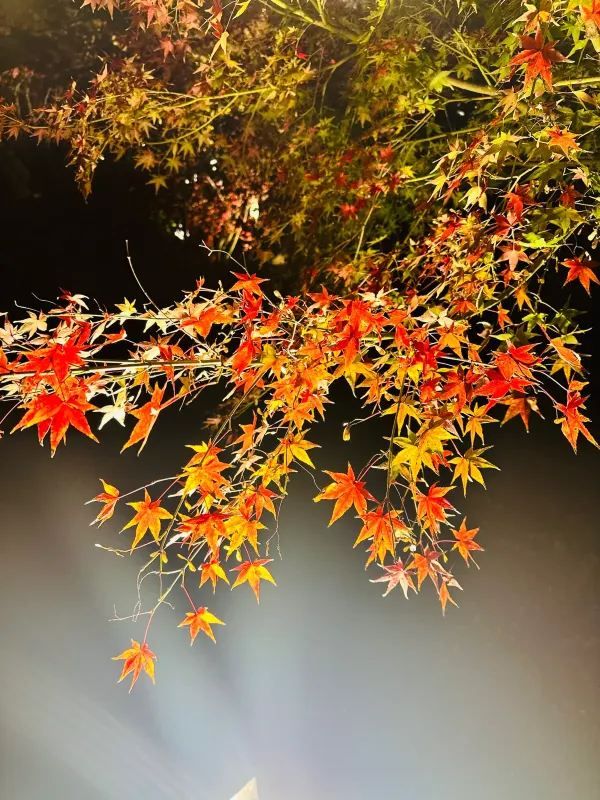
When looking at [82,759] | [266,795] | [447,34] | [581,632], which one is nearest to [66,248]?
[447,34]

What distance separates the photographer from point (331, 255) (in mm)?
2316

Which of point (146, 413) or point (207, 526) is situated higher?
point (146, 413)

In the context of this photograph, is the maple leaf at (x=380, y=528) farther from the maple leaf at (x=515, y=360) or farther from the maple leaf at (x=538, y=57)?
the maple leaf at (x=538, y=57)

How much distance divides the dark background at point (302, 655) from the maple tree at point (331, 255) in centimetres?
12

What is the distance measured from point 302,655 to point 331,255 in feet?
5.28

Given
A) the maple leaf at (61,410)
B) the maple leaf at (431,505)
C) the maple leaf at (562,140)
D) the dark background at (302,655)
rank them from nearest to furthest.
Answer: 1. the maple leaf at (61,410)
2. the maple leaf at (562,140)
3. the maple leaf at (431,505)
4. the dark background at (302,655)

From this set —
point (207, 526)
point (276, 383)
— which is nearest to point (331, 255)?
point (276, 383)

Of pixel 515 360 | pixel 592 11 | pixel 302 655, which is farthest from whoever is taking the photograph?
pixel 302 655

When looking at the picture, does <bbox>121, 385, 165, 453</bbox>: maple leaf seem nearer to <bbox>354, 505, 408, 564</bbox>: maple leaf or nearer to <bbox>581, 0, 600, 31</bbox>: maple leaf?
<bbox>354, 505, 408, 564</bbox>: maple leaf

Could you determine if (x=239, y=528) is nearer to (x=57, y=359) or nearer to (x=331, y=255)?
(x=57, y=359)

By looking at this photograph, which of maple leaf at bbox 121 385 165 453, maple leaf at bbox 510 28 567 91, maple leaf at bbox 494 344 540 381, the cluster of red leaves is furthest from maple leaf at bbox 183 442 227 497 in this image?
maple leaf at bbox 510 28 567 91

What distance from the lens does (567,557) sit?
211cm

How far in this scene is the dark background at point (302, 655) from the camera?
2.07 metres

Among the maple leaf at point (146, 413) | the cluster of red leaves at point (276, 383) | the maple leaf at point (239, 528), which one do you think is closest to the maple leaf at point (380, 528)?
the cluster of red leaves at point (276, 383)
